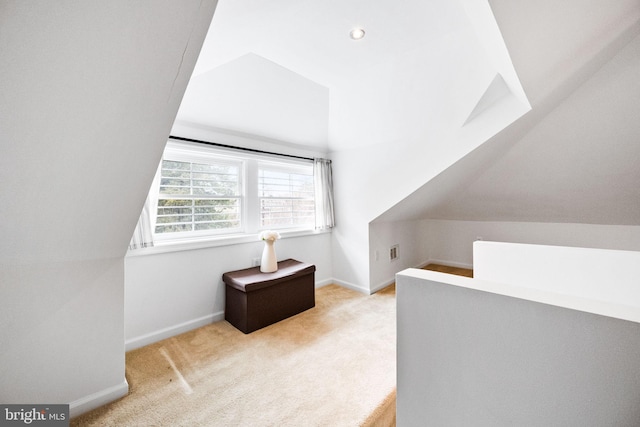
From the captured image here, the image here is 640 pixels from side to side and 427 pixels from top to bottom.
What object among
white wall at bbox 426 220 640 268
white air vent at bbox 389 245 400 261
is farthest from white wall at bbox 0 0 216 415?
white wall at bbox 426 220 640 268

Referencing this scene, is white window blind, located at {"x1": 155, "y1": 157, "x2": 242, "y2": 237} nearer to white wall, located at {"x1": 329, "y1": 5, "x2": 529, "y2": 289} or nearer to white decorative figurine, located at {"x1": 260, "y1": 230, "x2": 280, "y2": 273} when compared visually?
white decorative figurine, located at {"x1": 260, "y1": 230, "x2": 280, "y2": 273}

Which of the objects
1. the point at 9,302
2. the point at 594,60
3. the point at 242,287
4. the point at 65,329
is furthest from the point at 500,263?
the point at 9,302

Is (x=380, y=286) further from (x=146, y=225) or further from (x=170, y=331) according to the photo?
(x=146, y=225)

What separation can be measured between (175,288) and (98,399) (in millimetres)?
908

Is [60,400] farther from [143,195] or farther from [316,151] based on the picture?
[316,151]

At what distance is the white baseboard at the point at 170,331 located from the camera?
210 cm

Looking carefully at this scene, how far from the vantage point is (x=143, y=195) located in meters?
1.32

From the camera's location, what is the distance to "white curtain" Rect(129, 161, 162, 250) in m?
2.06

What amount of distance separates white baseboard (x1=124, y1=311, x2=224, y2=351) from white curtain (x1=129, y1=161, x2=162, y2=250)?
77 centimetres

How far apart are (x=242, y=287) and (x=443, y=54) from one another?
251cm

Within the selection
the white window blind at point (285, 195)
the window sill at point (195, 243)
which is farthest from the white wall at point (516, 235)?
the window sill at point (195, 243)

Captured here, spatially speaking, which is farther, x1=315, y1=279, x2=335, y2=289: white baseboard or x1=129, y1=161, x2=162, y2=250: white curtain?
x1=315, y1=279, x2=335, y2=289: white baseboard

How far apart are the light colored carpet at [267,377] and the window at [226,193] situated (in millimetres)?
1030

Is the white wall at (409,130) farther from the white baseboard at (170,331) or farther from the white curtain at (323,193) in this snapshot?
the white baseboard at (170,331)
